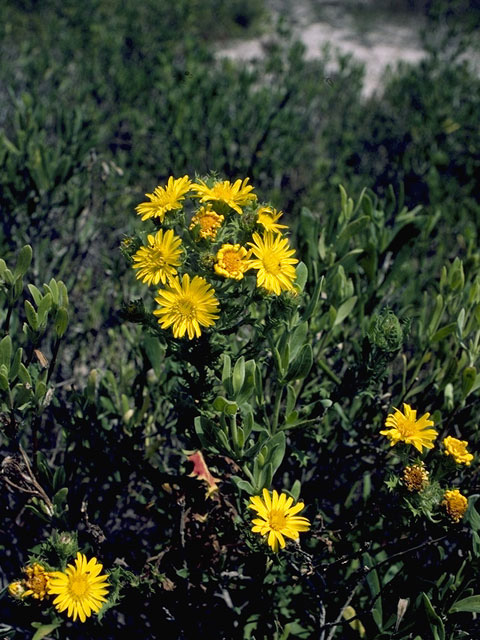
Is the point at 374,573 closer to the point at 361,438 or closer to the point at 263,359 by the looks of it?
the point at 361,438

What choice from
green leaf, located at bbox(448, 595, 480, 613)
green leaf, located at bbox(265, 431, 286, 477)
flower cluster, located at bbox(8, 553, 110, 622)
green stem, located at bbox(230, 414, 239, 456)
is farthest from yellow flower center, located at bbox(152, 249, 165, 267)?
green leaf, located at bbox(448, 595, 480, 613)

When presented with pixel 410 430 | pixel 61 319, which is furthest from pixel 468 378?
pixel 61 319

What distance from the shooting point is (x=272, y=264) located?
169 centimetres

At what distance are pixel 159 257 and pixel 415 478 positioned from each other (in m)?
0.98

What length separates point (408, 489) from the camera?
1.69 metres

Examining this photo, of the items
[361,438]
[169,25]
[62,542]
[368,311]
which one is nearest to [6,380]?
[62,542]

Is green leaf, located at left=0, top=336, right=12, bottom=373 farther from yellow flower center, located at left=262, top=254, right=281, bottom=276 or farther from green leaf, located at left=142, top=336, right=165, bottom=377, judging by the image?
yellow flower center, located at left=262, top=254, right=281, bottom=276

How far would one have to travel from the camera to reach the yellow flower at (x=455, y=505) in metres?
1.69

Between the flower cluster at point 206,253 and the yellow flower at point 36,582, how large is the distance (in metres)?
0.80

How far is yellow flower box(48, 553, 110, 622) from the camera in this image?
1.62 meters

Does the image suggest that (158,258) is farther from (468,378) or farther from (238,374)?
(468,378)

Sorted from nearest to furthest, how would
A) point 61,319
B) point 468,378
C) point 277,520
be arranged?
1. point 277,520
2. point 61,319
3. point 468,378

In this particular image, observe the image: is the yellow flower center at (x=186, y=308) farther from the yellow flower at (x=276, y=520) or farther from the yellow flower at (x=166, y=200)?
the yellow flower at (x=276, y=520)

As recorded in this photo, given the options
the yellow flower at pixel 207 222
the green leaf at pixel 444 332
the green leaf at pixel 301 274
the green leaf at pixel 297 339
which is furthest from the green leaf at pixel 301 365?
the green leaf at pixel 444 332
